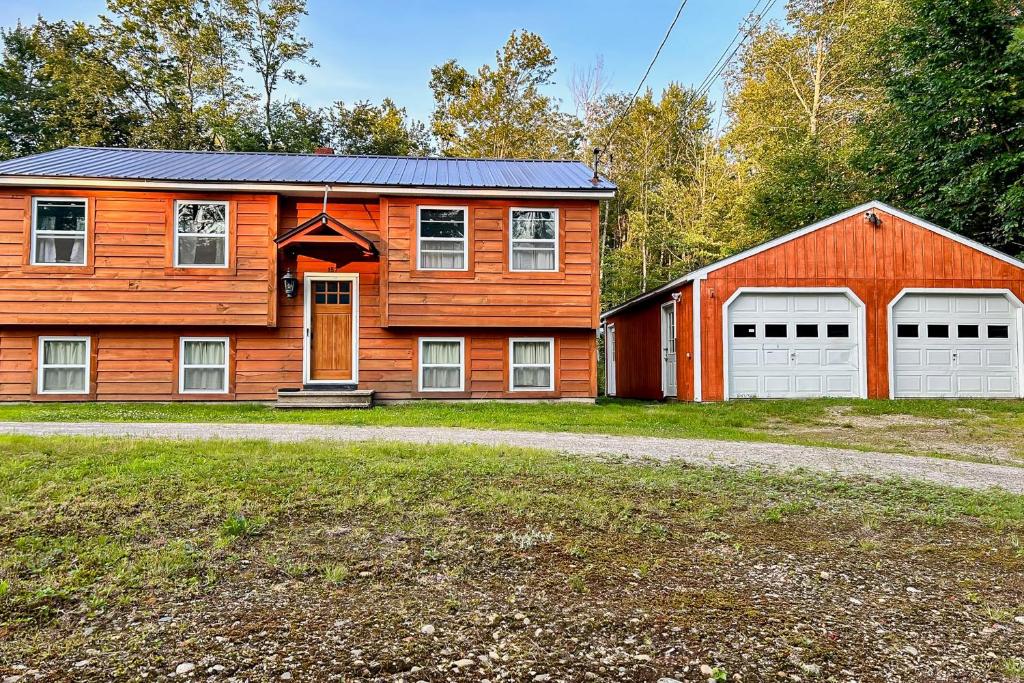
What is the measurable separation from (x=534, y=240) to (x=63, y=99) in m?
23.3

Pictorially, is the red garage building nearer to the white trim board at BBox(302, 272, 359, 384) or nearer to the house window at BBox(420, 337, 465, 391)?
the house window at BBox(420, 337, 465, 391)

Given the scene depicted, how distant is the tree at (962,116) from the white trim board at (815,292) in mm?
5938

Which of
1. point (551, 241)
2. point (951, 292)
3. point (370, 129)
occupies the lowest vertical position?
point (951, 292)

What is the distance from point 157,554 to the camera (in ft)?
10.6

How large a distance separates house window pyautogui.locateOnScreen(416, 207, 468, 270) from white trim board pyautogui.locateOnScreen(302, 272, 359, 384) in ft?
5.12

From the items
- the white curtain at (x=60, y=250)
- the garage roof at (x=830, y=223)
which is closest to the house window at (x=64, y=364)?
the white curtain at (x=60, y=250)

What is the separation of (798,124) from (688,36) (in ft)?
51.9

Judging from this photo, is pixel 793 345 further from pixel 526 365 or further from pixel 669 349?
pixel 526 365

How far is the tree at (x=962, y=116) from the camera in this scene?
52.8 ft

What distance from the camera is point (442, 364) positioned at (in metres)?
12.8

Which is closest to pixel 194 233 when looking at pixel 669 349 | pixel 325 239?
pixel 325 239

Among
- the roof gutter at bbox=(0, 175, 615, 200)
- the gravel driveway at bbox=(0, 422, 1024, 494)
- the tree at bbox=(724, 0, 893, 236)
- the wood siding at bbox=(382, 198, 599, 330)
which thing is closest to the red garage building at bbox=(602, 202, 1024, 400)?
the wood siding at bbox=(382, 198, 599, 330)

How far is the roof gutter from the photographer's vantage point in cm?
1154

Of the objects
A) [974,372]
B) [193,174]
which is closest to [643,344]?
[974,372]
